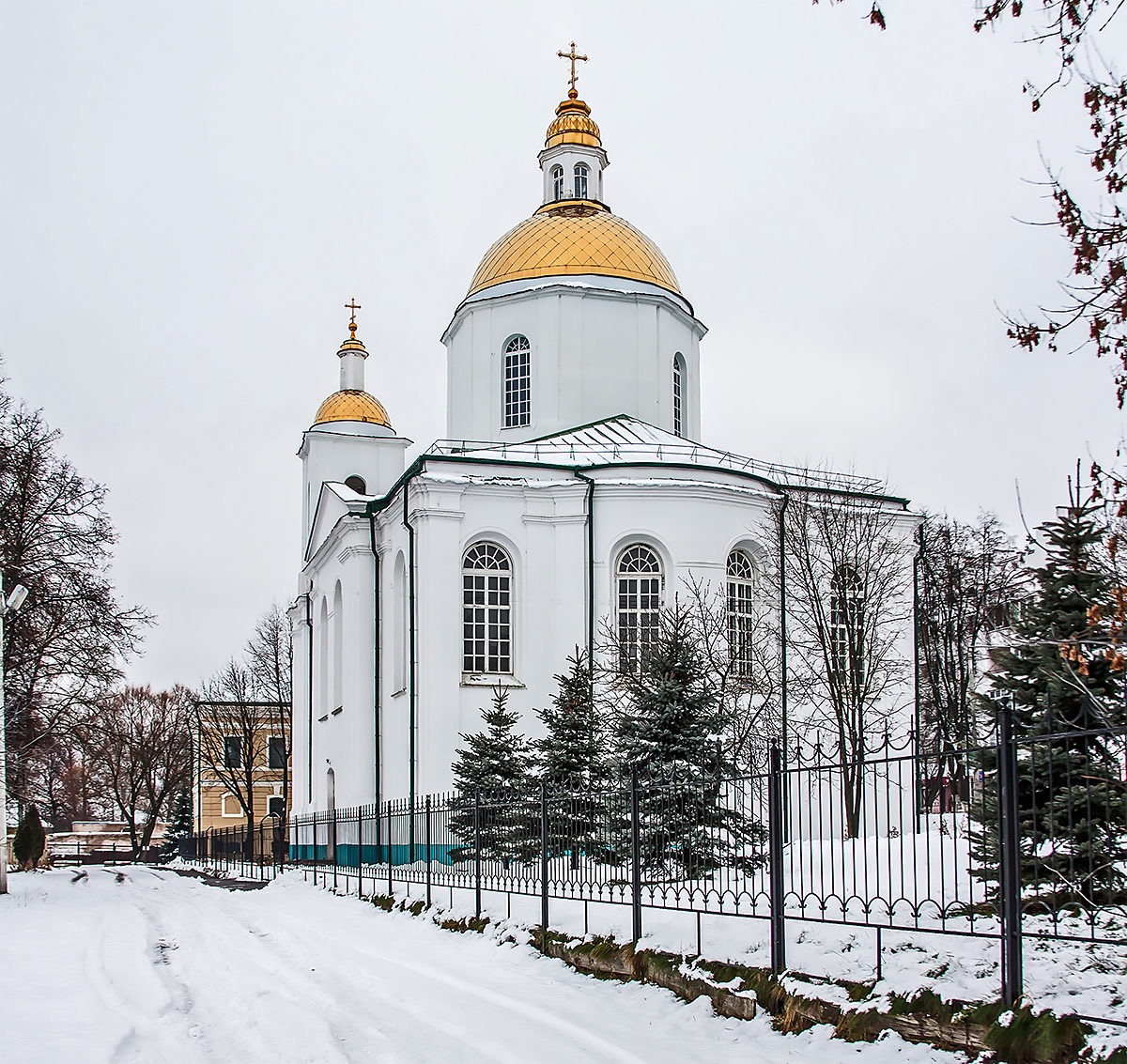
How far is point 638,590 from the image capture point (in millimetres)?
28422

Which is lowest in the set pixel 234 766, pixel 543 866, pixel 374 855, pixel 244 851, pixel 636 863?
pixel 244 851

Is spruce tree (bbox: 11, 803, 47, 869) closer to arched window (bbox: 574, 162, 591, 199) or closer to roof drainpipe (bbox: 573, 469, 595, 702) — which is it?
roof drainpipe (bbox: 573, 469, 595, 702)

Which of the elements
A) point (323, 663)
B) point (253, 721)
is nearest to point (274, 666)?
point (253, 721)

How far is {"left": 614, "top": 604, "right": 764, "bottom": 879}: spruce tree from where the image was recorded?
1159 centimetres

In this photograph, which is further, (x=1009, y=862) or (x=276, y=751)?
(x=276, y=751)

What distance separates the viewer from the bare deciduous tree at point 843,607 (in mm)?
28266

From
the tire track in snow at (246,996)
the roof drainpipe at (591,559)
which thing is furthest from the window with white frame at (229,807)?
the tire track in snow at (246,996)

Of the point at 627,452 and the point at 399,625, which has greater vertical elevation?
the point at 627,452

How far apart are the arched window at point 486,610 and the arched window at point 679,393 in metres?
7.88

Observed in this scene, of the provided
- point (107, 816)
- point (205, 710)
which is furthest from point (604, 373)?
point (107, 816)

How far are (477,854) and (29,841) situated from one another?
2259 cm

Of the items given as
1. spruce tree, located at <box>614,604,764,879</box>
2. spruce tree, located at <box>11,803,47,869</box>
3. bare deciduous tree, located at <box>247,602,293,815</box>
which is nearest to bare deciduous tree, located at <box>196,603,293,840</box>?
bare deciduous tree, located at <box>247,602,293,815</box>

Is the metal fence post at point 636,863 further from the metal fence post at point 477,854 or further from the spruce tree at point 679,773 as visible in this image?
the metal fence post at point 477,854

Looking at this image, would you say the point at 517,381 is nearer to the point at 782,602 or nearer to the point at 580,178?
the point at 580,178
